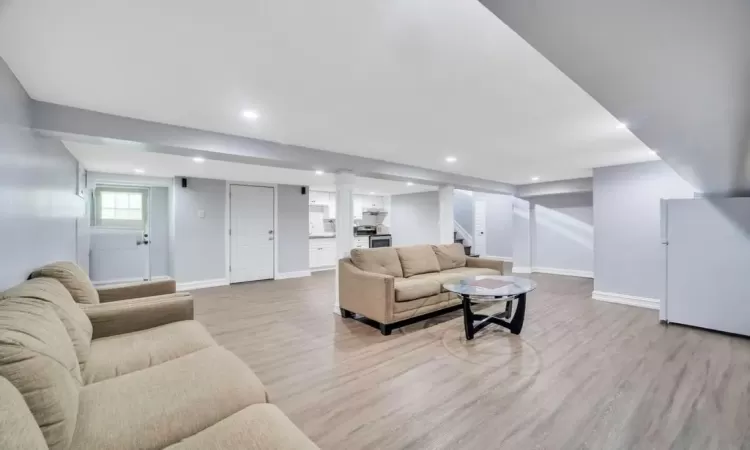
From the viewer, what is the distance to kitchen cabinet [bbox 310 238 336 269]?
25.7ft

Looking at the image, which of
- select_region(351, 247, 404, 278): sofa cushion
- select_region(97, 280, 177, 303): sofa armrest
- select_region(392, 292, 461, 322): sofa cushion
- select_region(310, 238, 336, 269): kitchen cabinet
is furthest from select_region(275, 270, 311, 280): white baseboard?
select_region(392, 292, 461, 322): sofa cushion

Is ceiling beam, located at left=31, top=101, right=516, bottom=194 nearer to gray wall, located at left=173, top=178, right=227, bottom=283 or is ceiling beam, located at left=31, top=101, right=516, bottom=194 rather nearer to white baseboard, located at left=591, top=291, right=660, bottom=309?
gray wall, located at left=173, top=178, right=227, bottom=283

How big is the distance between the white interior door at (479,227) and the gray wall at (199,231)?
724 centimetres

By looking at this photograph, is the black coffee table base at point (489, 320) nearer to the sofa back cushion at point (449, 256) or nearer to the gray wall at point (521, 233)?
the sofa back cushion at point (449, 256)

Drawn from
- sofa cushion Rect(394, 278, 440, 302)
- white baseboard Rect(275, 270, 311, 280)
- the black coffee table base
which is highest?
sofa cushion Rect(394, 278, 440, 302)

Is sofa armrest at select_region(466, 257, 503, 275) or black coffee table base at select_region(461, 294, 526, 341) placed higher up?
sofa armrest at select_region(466, 257, 503, 275)

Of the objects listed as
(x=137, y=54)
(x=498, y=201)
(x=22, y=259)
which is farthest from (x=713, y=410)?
(x=498, y=201)

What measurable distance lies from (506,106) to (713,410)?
7.96 ft

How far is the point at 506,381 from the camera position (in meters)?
2.38

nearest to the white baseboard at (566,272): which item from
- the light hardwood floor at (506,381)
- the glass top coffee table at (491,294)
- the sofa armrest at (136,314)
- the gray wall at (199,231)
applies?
the light hardwood floor at (506,381)

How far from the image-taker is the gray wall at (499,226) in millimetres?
8945

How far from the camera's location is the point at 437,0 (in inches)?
50.6

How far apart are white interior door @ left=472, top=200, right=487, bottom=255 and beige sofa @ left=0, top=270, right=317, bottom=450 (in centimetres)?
905

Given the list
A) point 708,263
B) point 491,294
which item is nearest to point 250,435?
point 491,294
